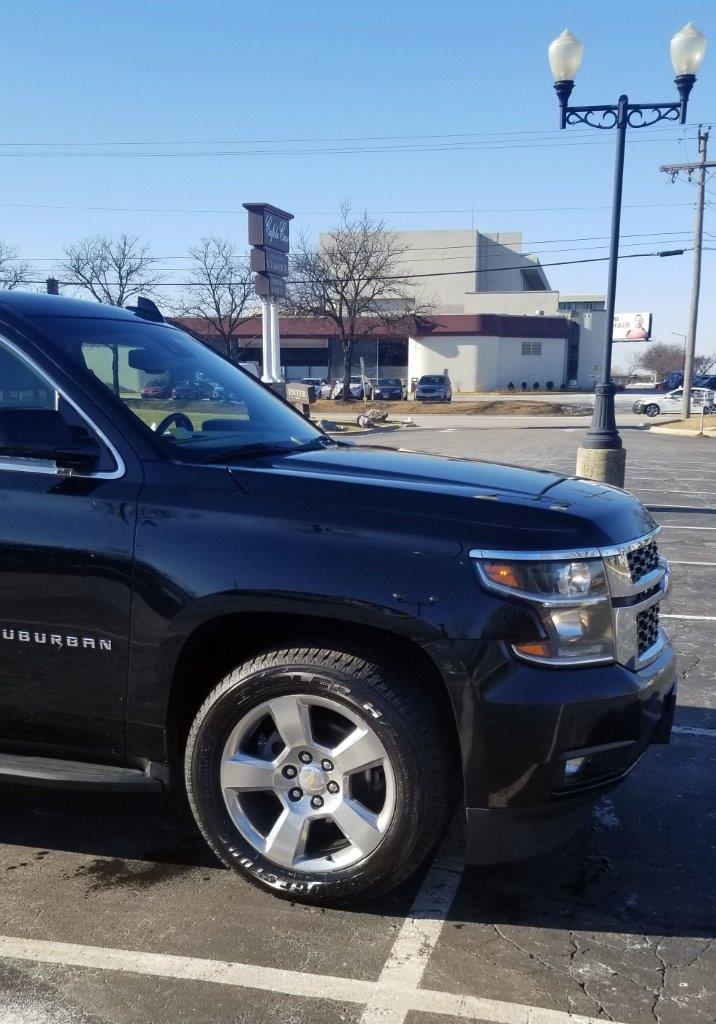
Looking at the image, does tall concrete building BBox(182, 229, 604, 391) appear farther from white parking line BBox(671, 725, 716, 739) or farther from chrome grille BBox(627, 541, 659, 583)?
chrome grille BBox(627, 541, 659, 583)

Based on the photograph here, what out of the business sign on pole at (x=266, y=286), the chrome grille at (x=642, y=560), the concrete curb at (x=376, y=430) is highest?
the business sign on pole at (x=266, y=286)

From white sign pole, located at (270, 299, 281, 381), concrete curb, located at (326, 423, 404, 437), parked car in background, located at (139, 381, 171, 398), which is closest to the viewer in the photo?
parked car in background, located at (139, 381, 171, 398)

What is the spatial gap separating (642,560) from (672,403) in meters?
46.4

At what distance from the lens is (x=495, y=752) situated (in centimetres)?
281

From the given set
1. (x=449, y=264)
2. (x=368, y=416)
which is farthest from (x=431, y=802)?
(x=449, y=264)

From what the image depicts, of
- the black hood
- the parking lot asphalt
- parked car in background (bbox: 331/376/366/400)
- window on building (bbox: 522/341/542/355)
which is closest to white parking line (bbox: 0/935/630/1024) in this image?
the parking lot asphalt

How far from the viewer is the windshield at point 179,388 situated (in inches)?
135

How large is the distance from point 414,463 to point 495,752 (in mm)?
1271

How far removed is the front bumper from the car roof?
86.8 inches

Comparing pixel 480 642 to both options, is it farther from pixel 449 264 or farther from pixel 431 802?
pixel 449 264

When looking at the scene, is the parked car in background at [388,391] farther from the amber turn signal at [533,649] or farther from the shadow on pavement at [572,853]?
the amber turn signal at [533,649]

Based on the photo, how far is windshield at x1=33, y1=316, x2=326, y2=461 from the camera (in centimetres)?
342

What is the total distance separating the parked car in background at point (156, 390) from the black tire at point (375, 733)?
47.4 inches

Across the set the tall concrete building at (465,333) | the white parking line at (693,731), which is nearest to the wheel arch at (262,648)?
the white parking line at (693,731)
